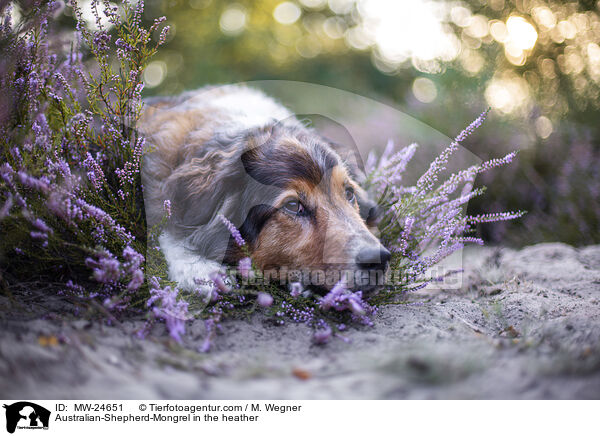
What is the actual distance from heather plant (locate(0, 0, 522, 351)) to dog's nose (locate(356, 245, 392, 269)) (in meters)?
0.18

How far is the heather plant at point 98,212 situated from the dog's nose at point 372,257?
182mm

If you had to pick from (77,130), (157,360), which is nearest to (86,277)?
(77,130)

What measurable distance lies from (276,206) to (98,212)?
1.13m

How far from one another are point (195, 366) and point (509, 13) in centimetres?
634

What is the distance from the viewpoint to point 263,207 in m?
2.84

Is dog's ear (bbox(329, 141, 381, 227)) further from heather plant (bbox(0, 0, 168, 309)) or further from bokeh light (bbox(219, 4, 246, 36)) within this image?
bokeh light (bbox(219, 4, 246, 36))

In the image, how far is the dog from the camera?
2641 mm

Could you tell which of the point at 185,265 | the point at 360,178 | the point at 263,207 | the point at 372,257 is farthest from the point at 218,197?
the point at 360,178

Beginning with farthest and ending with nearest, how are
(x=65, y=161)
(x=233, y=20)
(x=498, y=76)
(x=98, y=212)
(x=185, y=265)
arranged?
(x=233, y=20), (x=498, y=76), (x=185, y=265), (x=65, y=161), (x=98, y=212)

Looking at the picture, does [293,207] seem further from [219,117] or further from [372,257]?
[219,117]

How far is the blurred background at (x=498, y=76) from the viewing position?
523 centimetres
